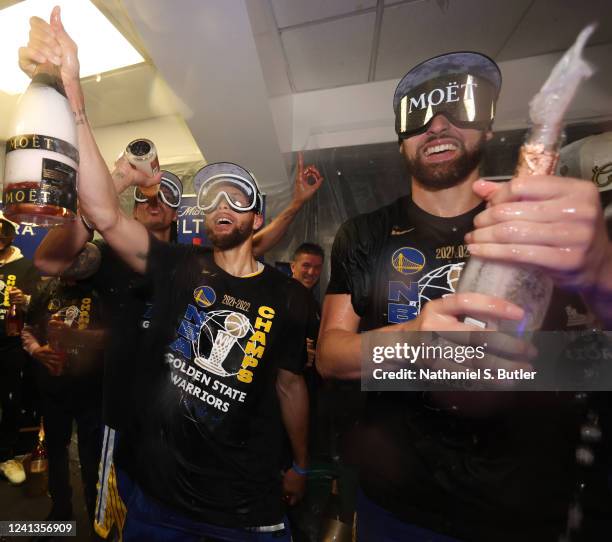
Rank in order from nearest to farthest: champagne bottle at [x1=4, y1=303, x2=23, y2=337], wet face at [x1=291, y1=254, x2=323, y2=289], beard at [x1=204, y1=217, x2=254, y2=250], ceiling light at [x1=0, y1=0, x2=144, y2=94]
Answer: beard at [x1=204, y1=217, x2=254, y2=250], ceiling light at [x1=0, y1=0, x2=144, y2=94], champagne bottle at [x1=4, y1=303, x2=23, y2=337], wet face at [x1=291, y1=254, x2=323, y2=289]

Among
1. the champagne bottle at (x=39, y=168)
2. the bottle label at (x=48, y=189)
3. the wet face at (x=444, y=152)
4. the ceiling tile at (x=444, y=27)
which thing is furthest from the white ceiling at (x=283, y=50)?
the bottle label at (x=48, y=189)

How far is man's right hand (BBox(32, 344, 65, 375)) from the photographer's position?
6.24 ft

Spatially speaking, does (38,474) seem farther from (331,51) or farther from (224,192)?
(331,51)

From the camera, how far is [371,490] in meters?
0.91

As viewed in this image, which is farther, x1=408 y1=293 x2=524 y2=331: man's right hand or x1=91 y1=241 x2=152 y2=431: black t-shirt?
x1=91 y1=241 x2=152 y2=431: black t-shirt

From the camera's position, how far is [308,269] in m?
2.49

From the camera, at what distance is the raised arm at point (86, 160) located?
734mm

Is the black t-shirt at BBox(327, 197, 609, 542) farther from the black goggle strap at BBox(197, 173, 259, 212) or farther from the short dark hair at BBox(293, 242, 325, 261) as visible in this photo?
the short dark hair at BBox(293, 242, 325, 261)

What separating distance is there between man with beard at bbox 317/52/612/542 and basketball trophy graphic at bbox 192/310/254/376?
1.34ft

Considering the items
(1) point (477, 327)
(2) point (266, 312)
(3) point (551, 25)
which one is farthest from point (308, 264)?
(1) point (477, 327)

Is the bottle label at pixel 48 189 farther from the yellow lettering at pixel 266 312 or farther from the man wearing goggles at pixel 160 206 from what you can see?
the man wearing goggles at pixel 160 206

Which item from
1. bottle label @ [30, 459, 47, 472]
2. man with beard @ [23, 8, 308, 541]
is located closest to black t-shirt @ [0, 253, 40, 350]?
bottle label @ [30, 459, 47, 472]

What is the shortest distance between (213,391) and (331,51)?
1.86 m

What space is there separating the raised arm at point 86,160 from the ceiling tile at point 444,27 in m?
1.43
